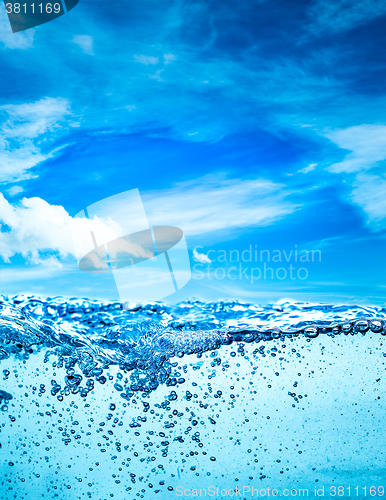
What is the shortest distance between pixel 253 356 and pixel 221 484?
1.57 m

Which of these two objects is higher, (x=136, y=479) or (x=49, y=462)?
(x=49, y=462)

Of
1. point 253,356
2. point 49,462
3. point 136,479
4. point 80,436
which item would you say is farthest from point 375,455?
point 49,462

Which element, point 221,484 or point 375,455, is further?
point 375,455

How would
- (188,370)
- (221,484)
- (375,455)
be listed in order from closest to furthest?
(188,370), (221,484), (375,455)

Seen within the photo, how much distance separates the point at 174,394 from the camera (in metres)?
3.85

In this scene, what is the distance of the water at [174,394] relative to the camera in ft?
12.5

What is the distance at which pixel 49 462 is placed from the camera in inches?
154

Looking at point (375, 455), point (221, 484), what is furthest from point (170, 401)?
point (375, 455)

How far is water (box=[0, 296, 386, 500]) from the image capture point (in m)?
3.81

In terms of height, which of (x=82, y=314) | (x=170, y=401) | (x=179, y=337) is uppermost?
(x=82, y=314)

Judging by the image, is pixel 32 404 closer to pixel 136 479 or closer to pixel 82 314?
pixel 82 314

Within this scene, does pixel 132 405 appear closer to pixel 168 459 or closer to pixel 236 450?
pixel 168 459

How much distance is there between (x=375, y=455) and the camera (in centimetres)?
444

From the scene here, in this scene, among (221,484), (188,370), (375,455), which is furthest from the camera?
(375,455)
